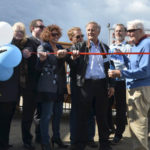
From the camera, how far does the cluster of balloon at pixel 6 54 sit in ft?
8.82

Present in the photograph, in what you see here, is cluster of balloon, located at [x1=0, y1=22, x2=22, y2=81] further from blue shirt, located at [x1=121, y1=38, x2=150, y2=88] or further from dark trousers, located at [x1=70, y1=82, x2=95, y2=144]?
blue shirt, located at [x1=121, y1=38, x2=150, y2=88]

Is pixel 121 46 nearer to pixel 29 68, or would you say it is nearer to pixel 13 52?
pixel 29 68

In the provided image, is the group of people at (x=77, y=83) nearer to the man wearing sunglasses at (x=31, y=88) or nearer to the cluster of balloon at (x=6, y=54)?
the man wearing sunglasses at (x=31, y=88)

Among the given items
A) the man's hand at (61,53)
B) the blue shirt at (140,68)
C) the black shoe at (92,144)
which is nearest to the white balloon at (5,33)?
the man's hand at (61,53)

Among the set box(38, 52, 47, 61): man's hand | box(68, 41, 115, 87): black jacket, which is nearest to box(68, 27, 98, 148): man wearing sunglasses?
box(68, 41, 115, 87): black jacket

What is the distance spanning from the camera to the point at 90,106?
10.0ft

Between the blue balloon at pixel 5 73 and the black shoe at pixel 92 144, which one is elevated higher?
the blue balloon at pixel 5 73

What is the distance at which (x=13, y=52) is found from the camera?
9.00 feet

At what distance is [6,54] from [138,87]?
160 centimetres

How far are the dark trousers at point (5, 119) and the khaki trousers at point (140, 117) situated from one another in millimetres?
1550

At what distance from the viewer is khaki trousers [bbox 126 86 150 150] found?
8.75 ft

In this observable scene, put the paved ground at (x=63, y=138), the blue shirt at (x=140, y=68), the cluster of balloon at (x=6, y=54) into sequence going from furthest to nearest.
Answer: the paved ground at (x=63, y=138) < the cluster of balloon at (x=6, y=54) < the blue shirt at (x=140, y=68)

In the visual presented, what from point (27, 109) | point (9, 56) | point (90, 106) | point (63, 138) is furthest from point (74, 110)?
point (9, 56)

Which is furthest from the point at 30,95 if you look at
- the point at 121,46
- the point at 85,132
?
the point at 121,46
